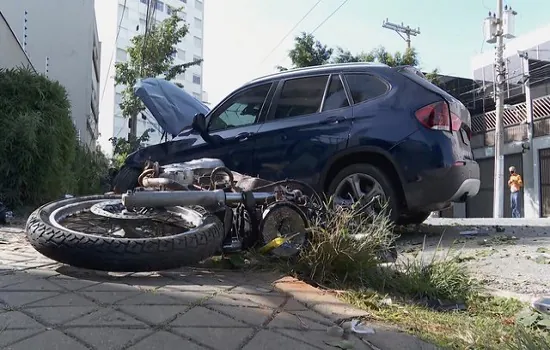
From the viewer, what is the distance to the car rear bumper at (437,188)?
4.25 m

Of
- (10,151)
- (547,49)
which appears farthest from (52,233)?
(547,49)

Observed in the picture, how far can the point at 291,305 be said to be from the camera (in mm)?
2414

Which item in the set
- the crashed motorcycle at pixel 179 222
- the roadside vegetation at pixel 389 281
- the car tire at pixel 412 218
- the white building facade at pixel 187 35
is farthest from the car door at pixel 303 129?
the white building facade at pixel 187 35

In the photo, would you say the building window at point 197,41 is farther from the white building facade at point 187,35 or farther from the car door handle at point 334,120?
the car door handle at point 334,120

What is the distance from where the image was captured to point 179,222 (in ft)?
10.8

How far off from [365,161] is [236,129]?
151 centimetres

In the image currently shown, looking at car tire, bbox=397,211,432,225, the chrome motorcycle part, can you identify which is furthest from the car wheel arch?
the chrome motorcycle part

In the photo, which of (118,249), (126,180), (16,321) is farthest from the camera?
(126,180)

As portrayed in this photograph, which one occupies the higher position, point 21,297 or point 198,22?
point 198,22

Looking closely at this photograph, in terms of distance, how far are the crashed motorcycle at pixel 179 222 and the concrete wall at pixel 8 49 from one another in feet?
20.5

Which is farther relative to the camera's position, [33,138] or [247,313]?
[33,138]

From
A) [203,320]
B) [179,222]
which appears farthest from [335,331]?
[179,222]

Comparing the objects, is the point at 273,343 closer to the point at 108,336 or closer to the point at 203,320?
the point at 203,320

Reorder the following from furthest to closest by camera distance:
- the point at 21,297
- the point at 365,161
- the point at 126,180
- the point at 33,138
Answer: the point at 33,138 → the point at 126,180 → the point at 365,161 → the point at 21,297
